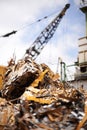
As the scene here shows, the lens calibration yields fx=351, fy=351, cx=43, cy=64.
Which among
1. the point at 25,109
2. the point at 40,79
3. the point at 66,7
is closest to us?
the point at 25,109

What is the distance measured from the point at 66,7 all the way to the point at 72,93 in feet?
127

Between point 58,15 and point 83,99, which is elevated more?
point 58,15

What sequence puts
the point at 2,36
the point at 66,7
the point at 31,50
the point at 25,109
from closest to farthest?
the point at 25,109, the point at 2,36, the point at 31,50, the point at 66,7

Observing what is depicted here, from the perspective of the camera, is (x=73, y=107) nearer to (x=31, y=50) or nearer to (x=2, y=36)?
(x=2, y=36)

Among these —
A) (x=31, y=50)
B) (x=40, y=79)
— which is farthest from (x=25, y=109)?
(x=31, y=50)

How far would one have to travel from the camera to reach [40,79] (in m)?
13.5

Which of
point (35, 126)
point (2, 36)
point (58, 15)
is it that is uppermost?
point (58, 15)

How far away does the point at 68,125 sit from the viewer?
8898 millimetres

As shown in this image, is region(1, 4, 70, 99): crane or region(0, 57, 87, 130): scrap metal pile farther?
region(1, 4, 70, 99): crane

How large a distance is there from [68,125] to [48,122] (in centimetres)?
52

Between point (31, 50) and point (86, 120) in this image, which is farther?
point (31, 50)

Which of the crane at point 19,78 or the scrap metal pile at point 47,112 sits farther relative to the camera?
the crane at point 19,78

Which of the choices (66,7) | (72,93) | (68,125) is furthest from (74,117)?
(66,7)

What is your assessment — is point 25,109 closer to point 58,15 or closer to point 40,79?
point 40,79
